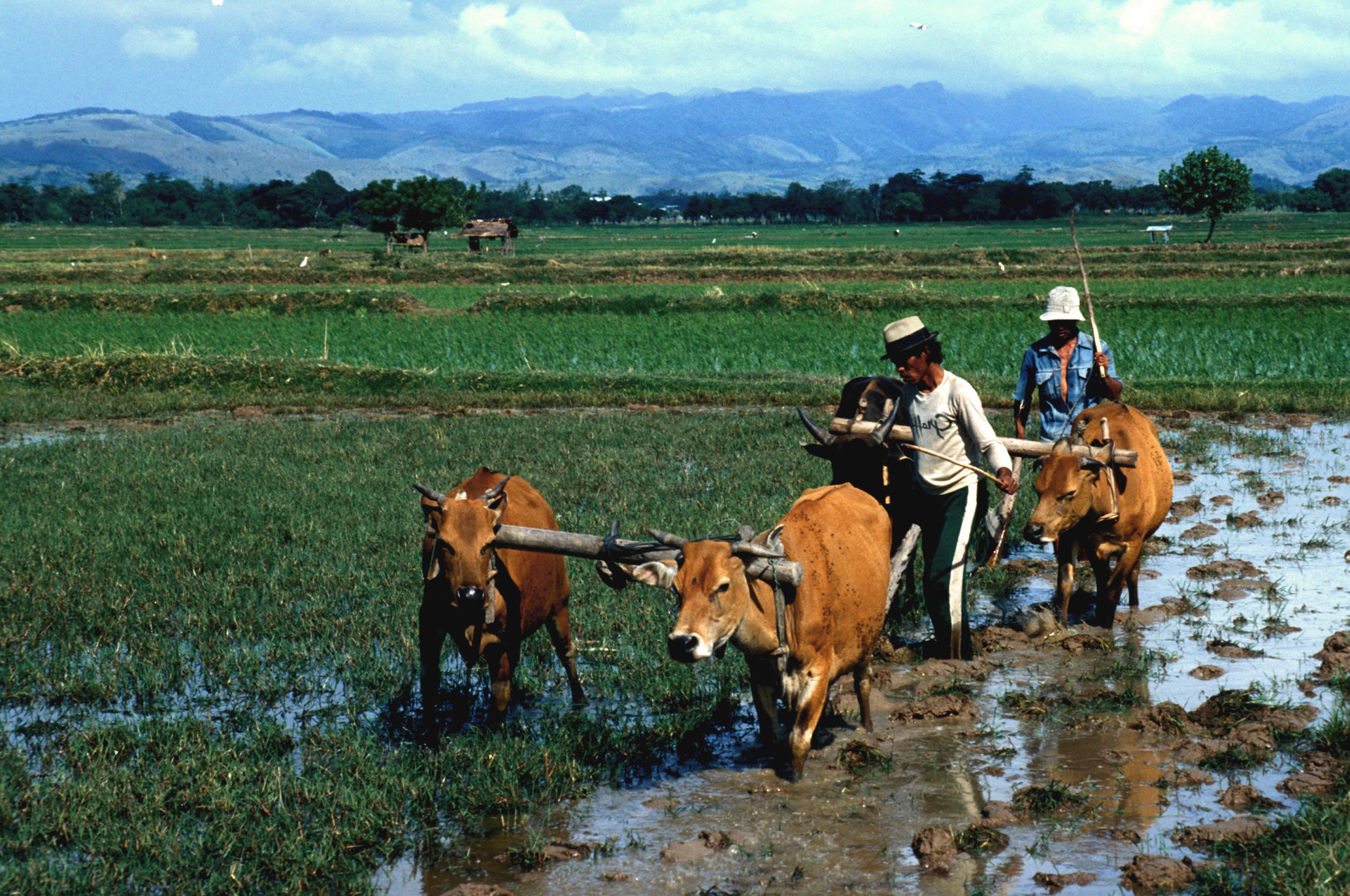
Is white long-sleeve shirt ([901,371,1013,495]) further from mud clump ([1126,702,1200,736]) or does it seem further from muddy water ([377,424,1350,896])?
mud clump ([1126,702,1200,736])

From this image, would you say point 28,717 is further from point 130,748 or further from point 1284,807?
point 1284,807

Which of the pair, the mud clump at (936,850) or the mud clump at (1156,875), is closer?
A: the mud clump at (1156,875)

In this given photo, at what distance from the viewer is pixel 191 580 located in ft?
29.2

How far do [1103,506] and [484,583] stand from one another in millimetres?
4248

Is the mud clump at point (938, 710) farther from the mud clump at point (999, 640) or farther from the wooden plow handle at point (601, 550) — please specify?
the wooden plow handle at point (601, 550)

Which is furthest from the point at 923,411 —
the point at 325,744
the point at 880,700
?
the point at 325,744

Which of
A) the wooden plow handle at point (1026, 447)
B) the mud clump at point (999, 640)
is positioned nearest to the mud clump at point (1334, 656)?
the wooden plow handle at point (1026, 447)

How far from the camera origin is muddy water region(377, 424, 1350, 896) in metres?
4.85

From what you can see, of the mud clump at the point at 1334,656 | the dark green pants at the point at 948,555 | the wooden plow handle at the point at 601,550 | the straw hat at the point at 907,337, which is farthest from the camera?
the dark green pants at the point at 948,555

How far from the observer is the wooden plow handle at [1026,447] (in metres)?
6.96

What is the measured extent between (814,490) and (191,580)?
5158 millimetres

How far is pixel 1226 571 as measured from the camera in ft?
30.7

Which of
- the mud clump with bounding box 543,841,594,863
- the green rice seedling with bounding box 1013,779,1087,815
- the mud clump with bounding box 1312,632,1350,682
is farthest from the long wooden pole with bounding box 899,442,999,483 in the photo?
the mud clump with bounding box 543,841,594,863

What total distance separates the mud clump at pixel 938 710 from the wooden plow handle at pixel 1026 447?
1.54m
